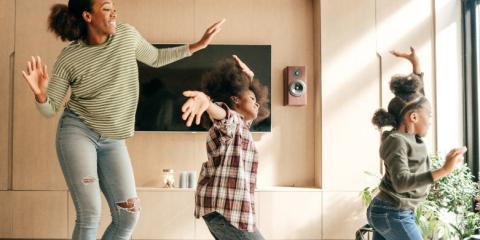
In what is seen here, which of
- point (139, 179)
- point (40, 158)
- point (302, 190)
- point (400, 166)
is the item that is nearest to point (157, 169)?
point (139, 179)

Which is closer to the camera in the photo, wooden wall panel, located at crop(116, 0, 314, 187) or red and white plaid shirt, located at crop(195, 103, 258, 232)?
red and white plaid shirt, located at crop(195, 103, 258, 232)

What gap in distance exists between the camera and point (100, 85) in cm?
218

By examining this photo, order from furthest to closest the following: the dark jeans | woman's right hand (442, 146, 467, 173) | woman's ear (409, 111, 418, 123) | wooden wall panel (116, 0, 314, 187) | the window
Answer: wooden wall panel (116, 0, 314, 187)
the window
woman's ear (409, 111, 418, 123)
woman's right hand (442, 146, 467, 173)
the dark jeans

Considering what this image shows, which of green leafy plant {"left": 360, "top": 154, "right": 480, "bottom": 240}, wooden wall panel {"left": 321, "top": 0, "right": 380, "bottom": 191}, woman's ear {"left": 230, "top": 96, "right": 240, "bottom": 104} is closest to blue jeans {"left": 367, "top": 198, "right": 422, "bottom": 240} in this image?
woman's ear {"left": 230, "top": 96, "right": 240, "bottom": 104}

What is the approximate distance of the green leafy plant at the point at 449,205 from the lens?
146 inches

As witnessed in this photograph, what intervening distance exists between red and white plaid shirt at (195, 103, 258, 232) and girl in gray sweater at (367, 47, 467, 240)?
2.03 ft

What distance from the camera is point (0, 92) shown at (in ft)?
15.1

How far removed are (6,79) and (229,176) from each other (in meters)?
3.39

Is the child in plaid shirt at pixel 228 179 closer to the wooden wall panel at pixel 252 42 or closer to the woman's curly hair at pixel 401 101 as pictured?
the woman's curly hair at pixel 401 101

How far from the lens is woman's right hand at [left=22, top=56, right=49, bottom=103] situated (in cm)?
204

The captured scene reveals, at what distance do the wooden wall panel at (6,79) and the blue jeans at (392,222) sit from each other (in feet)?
11.5

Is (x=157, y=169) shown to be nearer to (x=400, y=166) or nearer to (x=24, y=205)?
(x=24, y=205)

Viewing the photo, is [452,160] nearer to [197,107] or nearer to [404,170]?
[404,170]

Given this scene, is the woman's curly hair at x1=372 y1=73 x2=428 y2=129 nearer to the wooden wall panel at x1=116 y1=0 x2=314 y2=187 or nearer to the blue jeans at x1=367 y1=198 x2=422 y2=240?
the blue jeans at x1=367 y1=198 x2=422 y2=240
